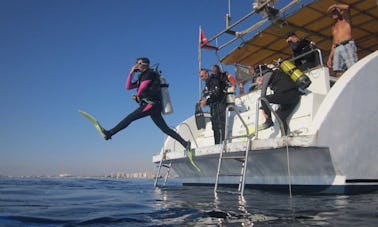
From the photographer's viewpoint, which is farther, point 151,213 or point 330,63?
point 330,63

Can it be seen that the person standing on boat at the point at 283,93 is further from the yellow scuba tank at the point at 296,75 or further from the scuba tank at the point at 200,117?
the scuba tank at the point at 200,117

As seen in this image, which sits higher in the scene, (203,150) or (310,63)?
(310,63)

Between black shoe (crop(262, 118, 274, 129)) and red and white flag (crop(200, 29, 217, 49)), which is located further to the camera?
red and white flag (crop(200, 29, 217, 49))

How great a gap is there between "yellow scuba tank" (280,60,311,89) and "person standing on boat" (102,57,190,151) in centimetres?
257

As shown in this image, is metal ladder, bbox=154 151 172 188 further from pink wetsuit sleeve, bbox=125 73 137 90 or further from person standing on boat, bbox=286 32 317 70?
person standing on boat, bbox=286 32 317 70

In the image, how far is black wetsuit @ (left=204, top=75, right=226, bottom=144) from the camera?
8.02m

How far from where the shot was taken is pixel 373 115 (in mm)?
5941

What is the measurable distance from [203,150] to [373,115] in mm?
3189

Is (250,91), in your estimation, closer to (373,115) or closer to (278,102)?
(278,102)

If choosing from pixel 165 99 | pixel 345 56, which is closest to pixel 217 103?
pixel 165 99

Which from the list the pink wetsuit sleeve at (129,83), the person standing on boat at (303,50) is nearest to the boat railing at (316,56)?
the person standing on boat at (303,50)

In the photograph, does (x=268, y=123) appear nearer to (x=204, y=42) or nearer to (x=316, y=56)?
(x=316, y=56)

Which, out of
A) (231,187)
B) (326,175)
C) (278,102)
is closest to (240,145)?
A: (278,102)

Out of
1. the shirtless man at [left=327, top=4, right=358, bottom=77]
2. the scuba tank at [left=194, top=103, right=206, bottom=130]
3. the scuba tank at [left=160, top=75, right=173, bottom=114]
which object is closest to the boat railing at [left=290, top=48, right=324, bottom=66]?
the shirtless man at [left=327, top=4, right=358, bottom=77]
